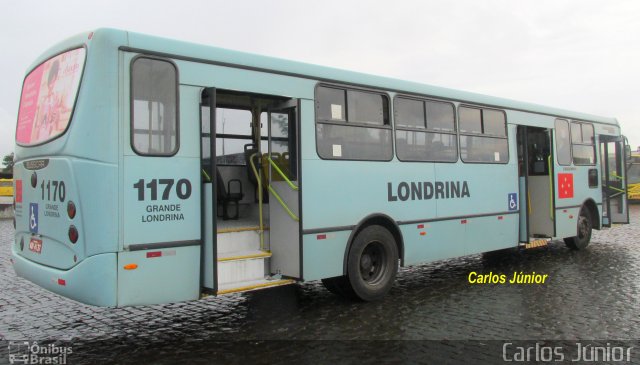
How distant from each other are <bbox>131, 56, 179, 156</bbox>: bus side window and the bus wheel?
946 cm

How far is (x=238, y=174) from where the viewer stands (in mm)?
7871

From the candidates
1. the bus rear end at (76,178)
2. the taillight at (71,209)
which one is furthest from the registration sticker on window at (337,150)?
the taillight at (71,209)

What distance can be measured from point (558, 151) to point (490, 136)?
2.49 meters

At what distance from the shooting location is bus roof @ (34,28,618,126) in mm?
5008

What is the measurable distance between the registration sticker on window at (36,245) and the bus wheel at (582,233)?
33.7 ft

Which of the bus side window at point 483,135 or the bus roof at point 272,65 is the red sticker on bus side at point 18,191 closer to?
the bus roof at point 272,65

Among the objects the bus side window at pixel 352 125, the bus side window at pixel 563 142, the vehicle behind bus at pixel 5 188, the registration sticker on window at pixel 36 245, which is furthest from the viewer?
the vehicle behind bus at pixel 5 188

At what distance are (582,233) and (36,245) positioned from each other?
10728 millimetres

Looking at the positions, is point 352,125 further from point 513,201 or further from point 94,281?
point 513,201

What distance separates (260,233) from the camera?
6.55m

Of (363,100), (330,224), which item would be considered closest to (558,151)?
(363,100)

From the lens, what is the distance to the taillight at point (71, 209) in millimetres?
4891

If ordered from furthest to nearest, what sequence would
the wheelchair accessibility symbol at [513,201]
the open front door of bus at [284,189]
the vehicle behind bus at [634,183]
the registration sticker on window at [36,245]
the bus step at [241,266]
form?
the vehicle behind bus at [634,183] < the wheelchair accessibility symbol at [513,201] < the open front door of bus at [284,189] < the bus step at [241,266] < the registration sticker on window at [36,245]

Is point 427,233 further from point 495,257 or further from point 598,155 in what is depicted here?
point 598,155
